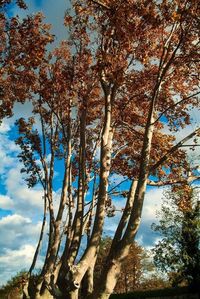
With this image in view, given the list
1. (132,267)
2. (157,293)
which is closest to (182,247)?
(157,293)

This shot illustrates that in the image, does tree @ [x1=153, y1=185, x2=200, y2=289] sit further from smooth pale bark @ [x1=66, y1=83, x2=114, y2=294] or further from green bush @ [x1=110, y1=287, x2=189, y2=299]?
smooth pale bark @ [x1=66, y1=83, x2=114, y2=294]

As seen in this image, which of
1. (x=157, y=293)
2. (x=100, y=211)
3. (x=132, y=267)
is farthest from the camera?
(x=132, y=267)

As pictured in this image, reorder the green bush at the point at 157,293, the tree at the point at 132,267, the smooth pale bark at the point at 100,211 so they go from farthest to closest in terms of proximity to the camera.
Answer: the tree at the point at 132,267
the green bush at the point at 157,293
the smooth pale bark at the point at 100,211

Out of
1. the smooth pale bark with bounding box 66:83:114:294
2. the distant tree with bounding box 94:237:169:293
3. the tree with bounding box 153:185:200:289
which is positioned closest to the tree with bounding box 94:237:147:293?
the distant tree with bounding box 94:237:169:293

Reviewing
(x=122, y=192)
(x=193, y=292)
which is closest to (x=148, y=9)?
(x=122, y=192)

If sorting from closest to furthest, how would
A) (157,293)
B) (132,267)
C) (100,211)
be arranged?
(100,211)
(157,293)
(132,267)

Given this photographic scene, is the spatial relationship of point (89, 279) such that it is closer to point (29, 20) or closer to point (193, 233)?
point (29, 20)

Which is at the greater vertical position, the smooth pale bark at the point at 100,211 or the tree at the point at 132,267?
the tree at the point at 132,267

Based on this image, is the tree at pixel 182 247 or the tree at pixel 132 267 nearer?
the tree at pixel 182 247

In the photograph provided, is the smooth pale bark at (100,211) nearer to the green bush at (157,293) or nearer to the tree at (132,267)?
the green bush at (157,293)

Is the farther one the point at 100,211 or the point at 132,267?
the point at 132,267

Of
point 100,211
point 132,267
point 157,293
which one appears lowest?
point 100,211

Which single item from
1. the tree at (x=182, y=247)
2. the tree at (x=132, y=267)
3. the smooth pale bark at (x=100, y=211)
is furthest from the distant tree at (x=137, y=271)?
the smooth pale bark at (x=100, y=211)

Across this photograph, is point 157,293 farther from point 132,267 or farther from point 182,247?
point 132,267
